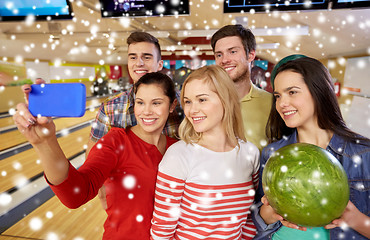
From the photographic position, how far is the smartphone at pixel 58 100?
60 cm

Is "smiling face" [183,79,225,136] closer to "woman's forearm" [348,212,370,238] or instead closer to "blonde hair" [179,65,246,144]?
"blonde hair" [179,65,246,144]

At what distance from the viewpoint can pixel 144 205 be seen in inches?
40.3

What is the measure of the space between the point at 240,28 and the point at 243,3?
1.74 feet

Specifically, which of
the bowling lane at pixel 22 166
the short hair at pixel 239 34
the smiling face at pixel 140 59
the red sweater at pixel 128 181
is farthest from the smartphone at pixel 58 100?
Answer: the bowling lane at pixel 22 166

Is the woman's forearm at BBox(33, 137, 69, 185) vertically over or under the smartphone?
under

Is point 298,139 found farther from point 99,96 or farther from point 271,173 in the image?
point 99,96

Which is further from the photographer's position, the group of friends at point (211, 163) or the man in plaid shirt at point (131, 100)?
the man in plaid shirt at point (131, 100)

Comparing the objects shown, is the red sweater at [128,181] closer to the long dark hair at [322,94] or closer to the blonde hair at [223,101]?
the blonde hair at [223,101]

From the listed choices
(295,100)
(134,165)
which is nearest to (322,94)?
(295,100)

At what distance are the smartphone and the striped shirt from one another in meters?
0.41

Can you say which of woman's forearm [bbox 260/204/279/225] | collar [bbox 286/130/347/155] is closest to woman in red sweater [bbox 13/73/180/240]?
woman's forearm [bbox 260/204/279/225]

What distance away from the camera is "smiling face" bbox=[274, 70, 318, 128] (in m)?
0.97

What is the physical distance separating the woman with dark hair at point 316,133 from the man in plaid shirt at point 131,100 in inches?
24.4

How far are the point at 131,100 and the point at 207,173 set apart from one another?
2.42 ft
